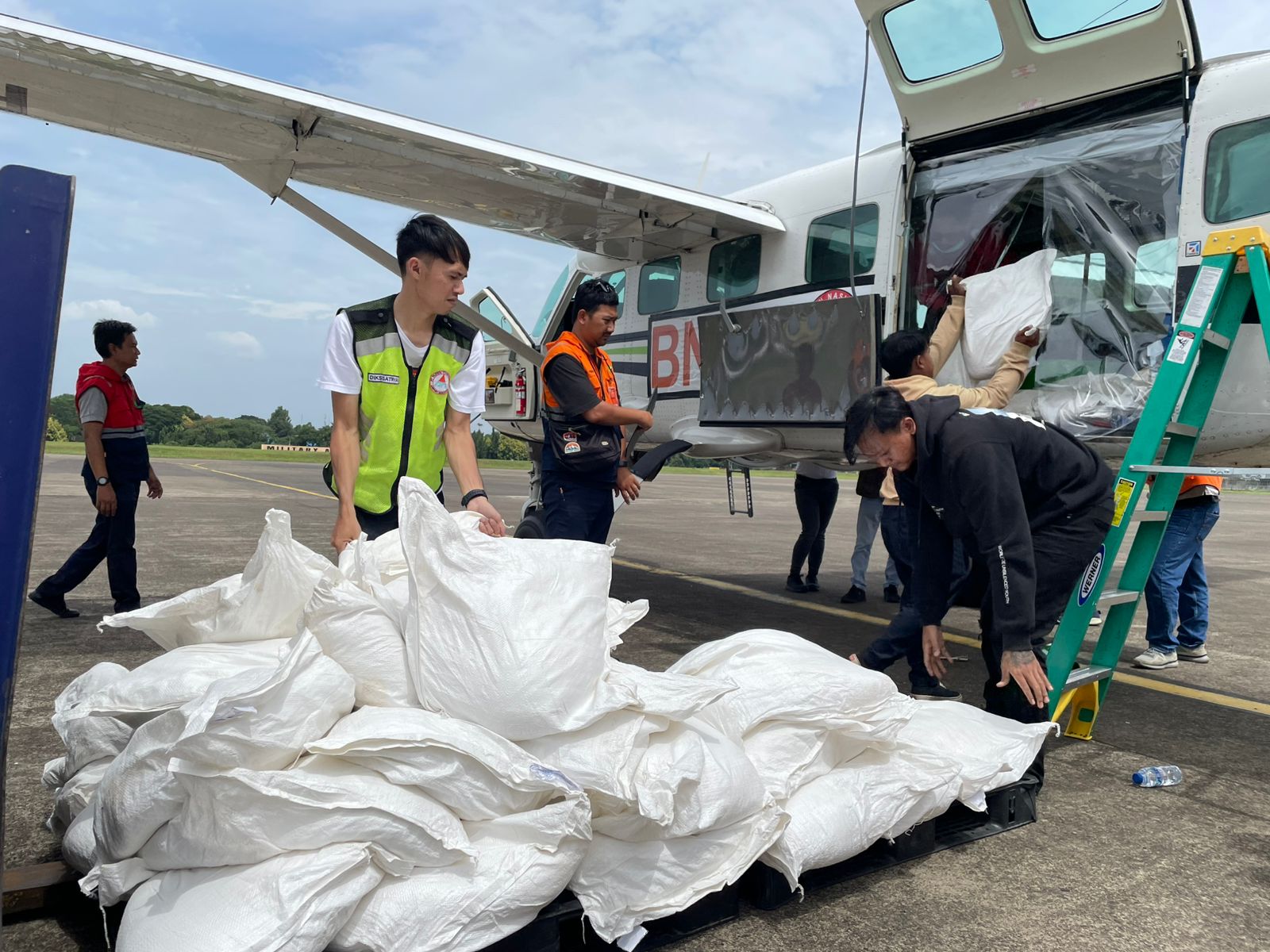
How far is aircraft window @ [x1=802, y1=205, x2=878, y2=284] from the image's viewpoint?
572 centimetres

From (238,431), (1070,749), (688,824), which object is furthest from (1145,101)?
(238,431)

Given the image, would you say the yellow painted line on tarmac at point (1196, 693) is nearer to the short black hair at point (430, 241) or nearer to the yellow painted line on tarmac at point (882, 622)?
the yellow painted line on tarmac at point (882, 622)

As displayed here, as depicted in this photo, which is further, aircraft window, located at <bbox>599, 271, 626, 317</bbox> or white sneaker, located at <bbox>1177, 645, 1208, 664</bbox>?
aircraft window, located at <bbox>599, 271, 626, 317</bbox>

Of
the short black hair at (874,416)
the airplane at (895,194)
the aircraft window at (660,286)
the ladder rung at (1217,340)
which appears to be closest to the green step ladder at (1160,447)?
the ladder rung at (1217,340)

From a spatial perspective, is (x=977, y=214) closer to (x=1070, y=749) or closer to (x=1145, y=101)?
(x=1145, y=101)

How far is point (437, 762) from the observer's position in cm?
186

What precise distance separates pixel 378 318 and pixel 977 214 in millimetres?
4063

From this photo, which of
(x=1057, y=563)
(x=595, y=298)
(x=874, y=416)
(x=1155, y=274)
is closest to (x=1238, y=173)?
(x=1155, y=274)

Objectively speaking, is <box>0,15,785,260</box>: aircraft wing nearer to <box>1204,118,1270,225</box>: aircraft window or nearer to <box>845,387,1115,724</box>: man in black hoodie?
<box>1204,118,1270,225</box>: aircraft window

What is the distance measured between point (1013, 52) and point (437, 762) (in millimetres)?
4577

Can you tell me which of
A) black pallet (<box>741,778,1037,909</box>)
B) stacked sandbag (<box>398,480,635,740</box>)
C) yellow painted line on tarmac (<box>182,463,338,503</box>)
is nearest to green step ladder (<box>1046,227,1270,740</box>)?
black pallet (<box>741,778,1037,909</box>)

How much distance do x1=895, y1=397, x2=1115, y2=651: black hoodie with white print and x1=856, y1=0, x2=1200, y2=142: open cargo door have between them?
2154mm

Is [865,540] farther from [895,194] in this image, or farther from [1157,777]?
[1157,777]

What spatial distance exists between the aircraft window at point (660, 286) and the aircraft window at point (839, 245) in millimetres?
1342
